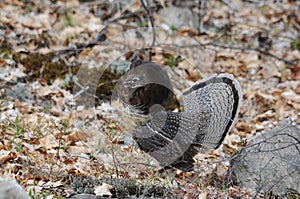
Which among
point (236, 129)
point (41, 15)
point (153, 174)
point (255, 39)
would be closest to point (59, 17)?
point (41, 15)

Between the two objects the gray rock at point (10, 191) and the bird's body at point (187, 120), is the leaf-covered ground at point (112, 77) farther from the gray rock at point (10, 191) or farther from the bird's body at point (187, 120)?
the gray rock at point (10, 191)

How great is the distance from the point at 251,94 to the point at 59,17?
10.5ft

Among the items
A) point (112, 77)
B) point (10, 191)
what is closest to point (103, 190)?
point (10, 191)

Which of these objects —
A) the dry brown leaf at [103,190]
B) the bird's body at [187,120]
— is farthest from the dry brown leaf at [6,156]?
the bird's body at [187,120]

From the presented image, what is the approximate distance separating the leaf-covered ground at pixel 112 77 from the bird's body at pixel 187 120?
146 millimetres

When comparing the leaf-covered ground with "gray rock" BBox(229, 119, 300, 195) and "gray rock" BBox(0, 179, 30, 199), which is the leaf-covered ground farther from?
"gray rock" BBox(0, 179, 30, 199)

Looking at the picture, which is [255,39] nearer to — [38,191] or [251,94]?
[251,94]

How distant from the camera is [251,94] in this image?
6.72m

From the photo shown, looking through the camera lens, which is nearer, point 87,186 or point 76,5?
point 87,186

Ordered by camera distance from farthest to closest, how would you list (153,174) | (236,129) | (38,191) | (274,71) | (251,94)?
(274,71) → (251,94) → (236,129) → (153,174) → (38,191)

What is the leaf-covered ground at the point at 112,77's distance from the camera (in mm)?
4383

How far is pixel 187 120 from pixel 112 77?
96.2 inches

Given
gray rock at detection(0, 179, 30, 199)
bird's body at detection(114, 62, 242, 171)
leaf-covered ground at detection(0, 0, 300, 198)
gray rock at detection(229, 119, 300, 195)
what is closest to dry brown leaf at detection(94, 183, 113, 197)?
leaf-covered ground at detection(0, 0, 300, 198)

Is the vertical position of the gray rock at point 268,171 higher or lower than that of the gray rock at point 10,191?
lower
